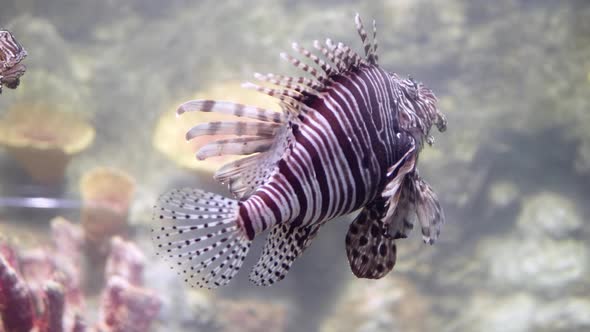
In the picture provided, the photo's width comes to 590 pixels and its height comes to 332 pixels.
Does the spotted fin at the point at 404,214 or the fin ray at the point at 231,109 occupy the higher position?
the fin ray at the point at 231,109

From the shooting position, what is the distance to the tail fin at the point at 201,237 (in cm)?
137

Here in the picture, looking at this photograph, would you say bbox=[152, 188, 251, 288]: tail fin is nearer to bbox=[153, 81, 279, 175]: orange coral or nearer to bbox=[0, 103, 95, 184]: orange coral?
bbox=[153, 81, 279, 175]: orange coral

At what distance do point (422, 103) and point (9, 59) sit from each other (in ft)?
4.68

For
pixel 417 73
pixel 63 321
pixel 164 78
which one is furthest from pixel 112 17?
pixel 63 321

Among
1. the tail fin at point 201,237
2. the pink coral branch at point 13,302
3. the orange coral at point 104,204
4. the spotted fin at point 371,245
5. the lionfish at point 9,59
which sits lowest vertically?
the pink coral branch at point 13,302

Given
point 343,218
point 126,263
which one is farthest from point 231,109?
point 343,218

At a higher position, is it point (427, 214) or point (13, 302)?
point (427, 214)

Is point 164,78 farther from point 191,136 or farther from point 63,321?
point 191,136

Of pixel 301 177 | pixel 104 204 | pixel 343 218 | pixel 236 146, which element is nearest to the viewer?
pixel 301 177

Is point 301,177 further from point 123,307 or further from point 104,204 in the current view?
point 104,204

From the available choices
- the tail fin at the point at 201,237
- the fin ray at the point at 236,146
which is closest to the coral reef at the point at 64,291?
the tail fin at the point at 201,237

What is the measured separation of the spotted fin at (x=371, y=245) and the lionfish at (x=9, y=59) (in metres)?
1.29

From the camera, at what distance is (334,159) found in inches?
53.4

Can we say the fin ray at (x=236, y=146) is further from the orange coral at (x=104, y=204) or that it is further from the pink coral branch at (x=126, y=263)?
the orange coral at (x=104, y=204)
